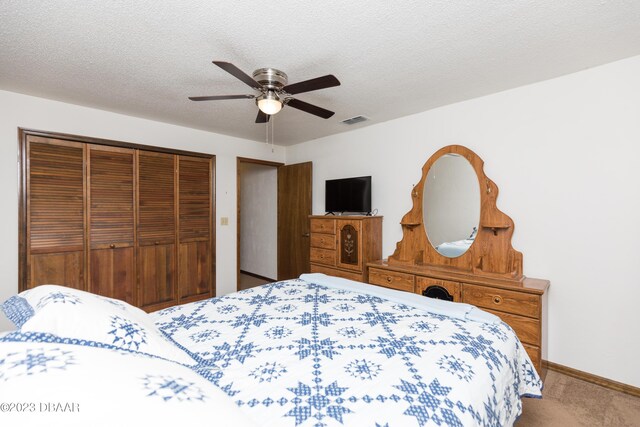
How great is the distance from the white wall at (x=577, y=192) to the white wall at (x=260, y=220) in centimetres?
331

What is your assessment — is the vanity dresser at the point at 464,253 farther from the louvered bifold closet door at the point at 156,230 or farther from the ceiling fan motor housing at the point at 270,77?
the louvered bifold closet door at the point at 156,230

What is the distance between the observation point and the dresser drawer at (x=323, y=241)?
12.5ft

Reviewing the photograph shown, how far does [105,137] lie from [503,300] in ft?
14.0

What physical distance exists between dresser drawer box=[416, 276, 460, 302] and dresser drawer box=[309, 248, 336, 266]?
1161 mm

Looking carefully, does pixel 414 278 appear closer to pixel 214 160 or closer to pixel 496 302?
pixel 496 302

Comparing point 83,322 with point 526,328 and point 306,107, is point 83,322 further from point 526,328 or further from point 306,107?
point 526,328

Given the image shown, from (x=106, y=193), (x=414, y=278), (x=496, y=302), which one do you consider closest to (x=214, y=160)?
(x=106, y=193)

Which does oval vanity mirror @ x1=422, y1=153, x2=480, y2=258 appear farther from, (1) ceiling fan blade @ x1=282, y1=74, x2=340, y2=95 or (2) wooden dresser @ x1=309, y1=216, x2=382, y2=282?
(1) ceiling fan blade @ x1=282, y1=74, x2=340, y2=95

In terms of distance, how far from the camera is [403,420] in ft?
2.95

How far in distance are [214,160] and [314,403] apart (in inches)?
150

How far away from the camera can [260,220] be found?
18.5 ft

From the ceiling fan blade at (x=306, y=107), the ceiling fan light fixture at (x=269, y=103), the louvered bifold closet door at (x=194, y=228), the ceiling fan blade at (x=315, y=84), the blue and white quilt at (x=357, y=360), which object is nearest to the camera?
the blue and white quilt at (x=357, y=360)

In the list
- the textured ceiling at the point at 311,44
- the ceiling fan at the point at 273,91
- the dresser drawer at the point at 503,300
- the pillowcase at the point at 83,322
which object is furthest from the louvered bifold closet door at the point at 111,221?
the dresser drawer at the point at 503,300

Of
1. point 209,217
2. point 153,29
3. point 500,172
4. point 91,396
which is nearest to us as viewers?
point 91,396
